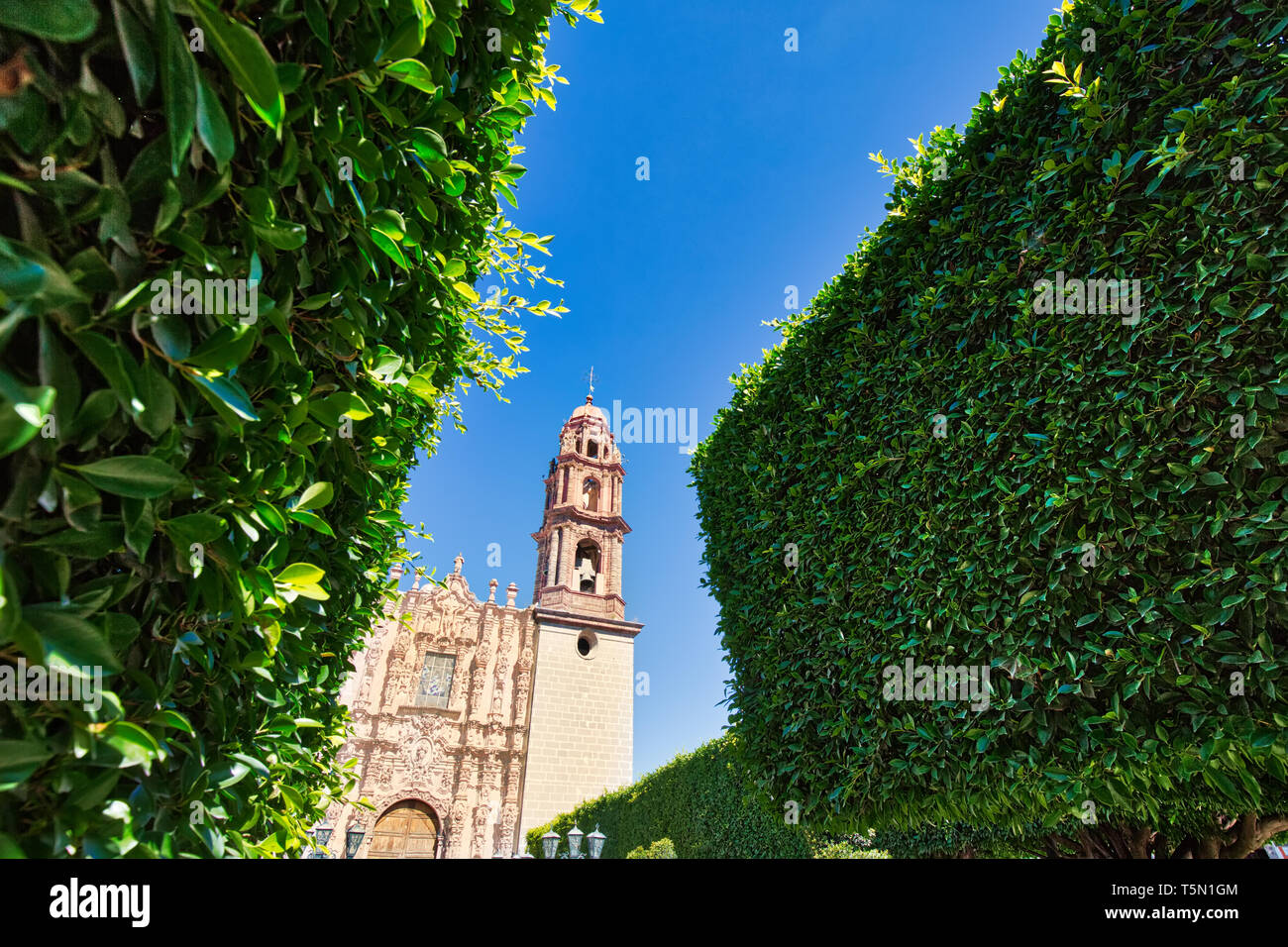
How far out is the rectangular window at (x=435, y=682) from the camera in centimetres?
2653

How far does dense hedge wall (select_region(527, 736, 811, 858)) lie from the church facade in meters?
Answer: 4.09

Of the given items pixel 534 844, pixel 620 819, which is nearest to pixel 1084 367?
pixel 620 819

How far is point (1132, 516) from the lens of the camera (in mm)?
3480

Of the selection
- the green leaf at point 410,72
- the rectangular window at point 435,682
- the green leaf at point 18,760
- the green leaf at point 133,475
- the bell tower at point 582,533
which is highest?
the bell tower at point 582,533

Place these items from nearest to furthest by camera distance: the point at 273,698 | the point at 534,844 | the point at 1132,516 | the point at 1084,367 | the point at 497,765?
the point at 273,698
the point at 1132,516
the point at 1084,367
the point at 534,844
the point at 497,765

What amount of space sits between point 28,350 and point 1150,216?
498 centimetres

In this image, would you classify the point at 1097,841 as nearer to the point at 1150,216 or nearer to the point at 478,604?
the point at 1150,216

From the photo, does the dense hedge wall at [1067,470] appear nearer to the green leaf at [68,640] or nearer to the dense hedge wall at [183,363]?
the dense hedge wall at [183,363]

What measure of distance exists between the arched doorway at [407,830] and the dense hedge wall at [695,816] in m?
5.21

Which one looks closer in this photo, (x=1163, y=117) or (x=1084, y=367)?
(x=1163, y=117)

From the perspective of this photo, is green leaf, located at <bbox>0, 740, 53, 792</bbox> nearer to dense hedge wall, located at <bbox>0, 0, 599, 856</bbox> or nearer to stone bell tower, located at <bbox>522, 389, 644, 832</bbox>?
dense hedge wall, located at <bbox>0, 0, 599, 856</bbox>

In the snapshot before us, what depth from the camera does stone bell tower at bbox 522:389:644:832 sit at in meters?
25.9

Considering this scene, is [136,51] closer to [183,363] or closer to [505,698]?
[183,363]

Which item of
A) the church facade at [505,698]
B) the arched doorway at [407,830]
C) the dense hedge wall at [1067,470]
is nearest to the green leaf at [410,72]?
the dense hedge wall at [1067,470]
